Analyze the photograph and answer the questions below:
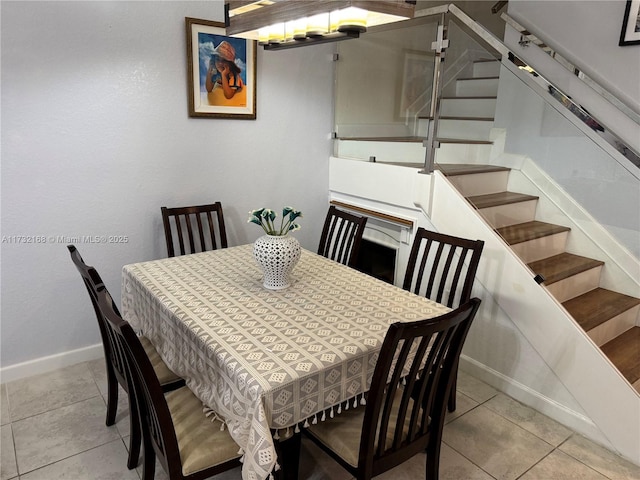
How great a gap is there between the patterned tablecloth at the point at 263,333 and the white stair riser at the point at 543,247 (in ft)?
2.67

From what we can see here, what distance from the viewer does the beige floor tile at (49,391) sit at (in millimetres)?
2283

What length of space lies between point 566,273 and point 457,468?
1.15 m

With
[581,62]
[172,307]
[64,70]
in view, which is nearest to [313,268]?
[172,307]

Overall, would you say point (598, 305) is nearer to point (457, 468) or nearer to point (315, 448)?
point (457, 468)

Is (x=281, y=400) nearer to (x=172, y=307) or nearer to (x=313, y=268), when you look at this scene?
(x=172, y=307)

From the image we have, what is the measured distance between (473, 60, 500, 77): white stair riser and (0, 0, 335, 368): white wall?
1.24 metres

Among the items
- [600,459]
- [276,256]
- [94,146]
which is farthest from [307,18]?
[600,459]

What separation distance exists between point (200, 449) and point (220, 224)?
1.68m

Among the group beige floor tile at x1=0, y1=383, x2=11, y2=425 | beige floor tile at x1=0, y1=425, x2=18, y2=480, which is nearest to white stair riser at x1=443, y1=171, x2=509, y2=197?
beige floor tile at x1=0, y1=425, x2=18, y2=480

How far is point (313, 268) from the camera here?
234 cm

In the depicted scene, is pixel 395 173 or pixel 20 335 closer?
pixel 20 335

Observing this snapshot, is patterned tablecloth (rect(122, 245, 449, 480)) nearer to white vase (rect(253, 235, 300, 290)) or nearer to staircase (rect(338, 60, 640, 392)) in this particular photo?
white vase (rect(253, 235, 300, 290))

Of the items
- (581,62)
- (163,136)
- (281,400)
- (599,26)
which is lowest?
(281,400)

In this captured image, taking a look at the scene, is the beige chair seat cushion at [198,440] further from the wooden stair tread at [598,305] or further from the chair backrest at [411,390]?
the wooden stair tread at [598,305]
